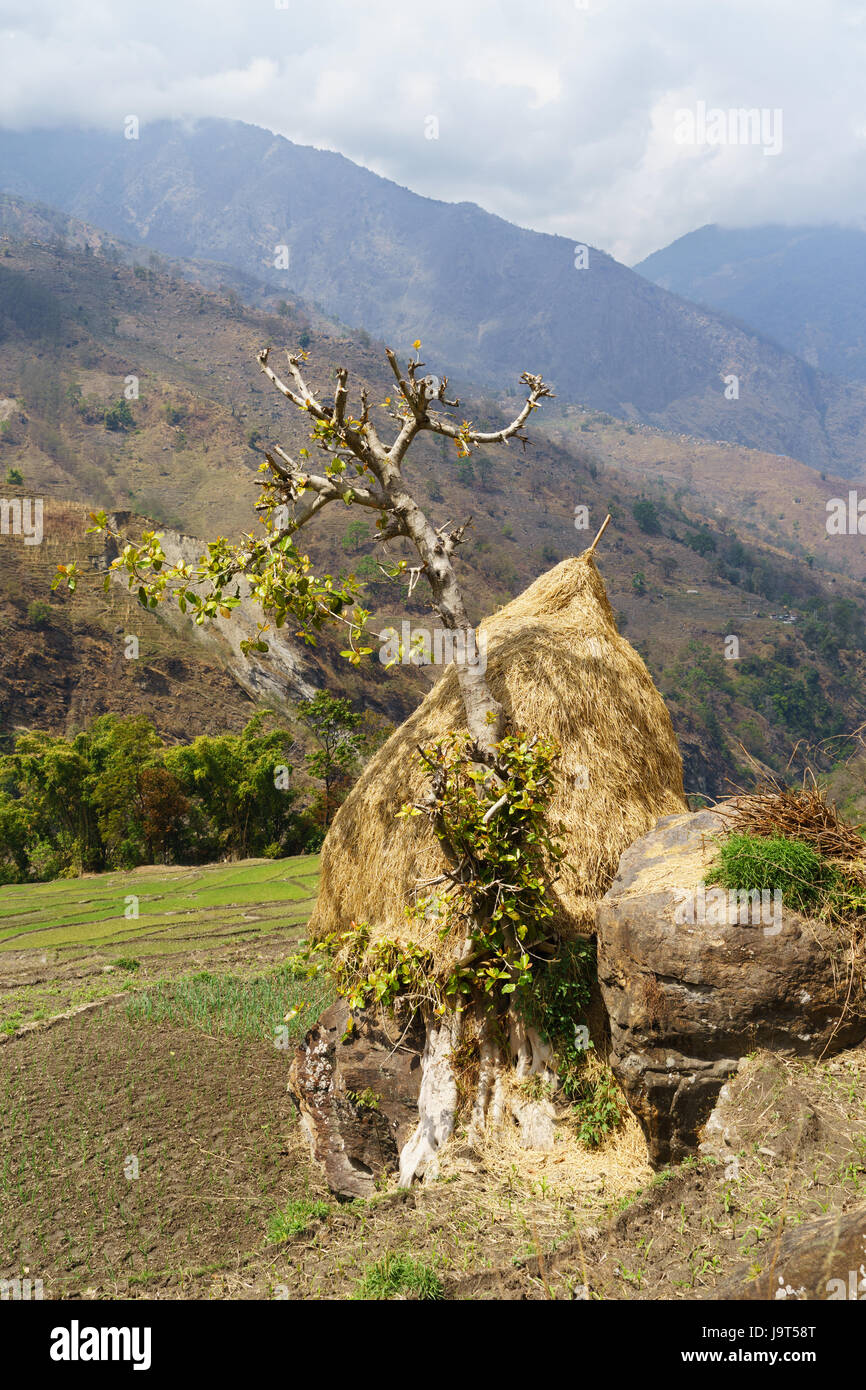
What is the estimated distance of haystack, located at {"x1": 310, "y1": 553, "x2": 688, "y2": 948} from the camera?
5.88m

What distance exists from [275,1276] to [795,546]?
177 m

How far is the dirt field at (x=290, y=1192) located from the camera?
4055 mm

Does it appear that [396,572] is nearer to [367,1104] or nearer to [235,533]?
[367,1104]

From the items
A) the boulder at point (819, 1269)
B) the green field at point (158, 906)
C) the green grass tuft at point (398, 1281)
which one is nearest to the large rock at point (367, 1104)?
the green grass tuft at point (398, 1281)

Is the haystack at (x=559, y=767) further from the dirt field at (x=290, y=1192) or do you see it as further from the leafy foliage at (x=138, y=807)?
the leafy foliage at (x=138, y=807)

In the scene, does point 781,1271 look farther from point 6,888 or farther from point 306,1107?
point 6,888

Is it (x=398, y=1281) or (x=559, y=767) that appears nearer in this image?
(x=398, y=1281)

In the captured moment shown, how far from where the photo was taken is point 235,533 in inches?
2987

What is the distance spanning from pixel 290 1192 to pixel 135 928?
10432mm

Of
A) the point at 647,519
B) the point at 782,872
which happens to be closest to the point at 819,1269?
the point at 782,872

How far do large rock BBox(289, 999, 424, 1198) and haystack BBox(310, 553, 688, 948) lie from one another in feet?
2.45

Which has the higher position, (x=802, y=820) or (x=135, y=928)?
(x=802, y=820)

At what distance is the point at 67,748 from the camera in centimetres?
2481

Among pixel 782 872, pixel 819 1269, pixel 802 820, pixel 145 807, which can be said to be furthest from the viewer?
pixel 145 807
